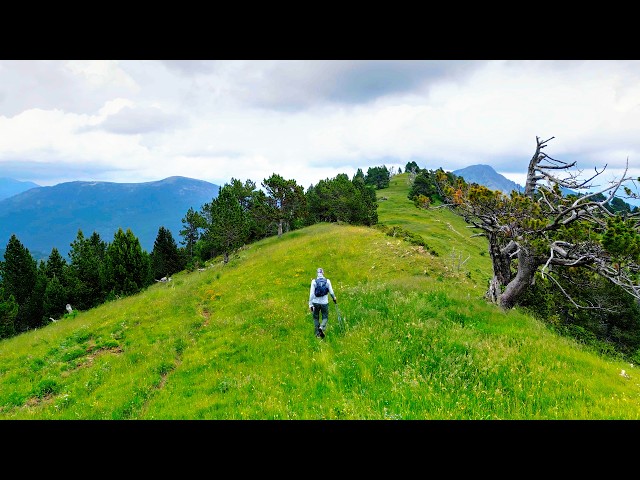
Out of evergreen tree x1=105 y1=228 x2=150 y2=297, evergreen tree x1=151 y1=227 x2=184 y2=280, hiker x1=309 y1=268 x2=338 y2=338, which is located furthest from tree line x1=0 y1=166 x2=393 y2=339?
hiker x1=309 y1=268 x2=338 y2=338

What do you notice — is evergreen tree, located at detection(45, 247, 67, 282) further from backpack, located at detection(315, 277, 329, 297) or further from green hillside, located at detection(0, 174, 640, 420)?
backpack, located at detection(315, 277, 329, 297)

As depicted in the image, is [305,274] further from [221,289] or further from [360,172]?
[360,172]

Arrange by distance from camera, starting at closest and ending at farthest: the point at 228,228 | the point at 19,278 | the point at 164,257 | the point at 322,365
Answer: the point at 322,365
the point at 228,228
the point at 19,278
the point at 164,257

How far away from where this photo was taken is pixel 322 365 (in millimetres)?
9852

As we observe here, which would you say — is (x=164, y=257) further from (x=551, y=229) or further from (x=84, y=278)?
(x=551, y=229)

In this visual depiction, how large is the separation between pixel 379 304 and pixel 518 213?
729 cm

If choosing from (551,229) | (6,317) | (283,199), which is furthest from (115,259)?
(551,229)

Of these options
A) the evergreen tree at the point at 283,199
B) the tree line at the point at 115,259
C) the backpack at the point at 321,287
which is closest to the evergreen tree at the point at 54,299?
the tree line at the point at 115,259

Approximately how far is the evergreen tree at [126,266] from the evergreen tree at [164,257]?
107 ft

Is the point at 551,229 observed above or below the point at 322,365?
above

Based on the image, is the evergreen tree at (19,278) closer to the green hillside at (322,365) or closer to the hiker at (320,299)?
the green hillside at (322,365)

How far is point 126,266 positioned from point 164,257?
115ft
